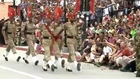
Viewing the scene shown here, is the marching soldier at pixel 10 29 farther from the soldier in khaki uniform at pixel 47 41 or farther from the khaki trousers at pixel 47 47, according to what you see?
the khaki trousers at pixel 47 47

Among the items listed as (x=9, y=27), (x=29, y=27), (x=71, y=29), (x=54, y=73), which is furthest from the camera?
(x=9, y=27)

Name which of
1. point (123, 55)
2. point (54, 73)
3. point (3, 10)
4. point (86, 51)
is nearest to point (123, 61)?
point (123, 55)

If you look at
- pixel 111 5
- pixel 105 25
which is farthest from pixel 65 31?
pixel 111 5

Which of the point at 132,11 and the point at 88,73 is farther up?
the point at 132,11

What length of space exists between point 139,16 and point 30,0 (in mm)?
19084

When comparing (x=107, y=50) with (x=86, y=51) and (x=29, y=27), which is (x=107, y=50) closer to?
(x=86, y=51)

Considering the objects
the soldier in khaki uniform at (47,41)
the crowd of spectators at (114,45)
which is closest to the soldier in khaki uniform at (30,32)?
the soldier in khaki uniform at (47,41)

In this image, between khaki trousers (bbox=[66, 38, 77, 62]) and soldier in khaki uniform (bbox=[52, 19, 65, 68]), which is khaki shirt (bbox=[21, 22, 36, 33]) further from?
khaki trousers (bbox=[66, 38, 77, 62])

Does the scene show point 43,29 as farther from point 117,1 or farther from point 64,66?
point 117,1

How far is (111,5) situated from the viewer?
29.3 m

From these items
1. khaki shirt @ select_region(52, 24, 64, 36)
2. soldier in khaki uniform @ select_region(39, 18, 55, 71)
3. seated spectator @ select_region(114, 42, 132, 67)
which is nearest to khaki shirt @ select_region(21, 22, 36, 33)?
soldier in khaki uniform @ select_region(39, 18, 55, 71)

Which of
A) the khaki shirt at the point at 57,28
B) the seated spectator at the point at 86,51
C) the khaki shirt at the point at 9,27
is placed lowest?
the seated spectator at the point at 86,51

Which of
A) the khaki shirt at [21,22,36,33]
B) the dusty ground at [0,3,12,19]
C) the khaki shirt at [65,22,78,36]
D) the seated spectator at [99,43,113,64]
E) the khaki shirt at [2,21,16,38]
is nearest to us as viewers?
the khaki shirt at [65,22,78,36]

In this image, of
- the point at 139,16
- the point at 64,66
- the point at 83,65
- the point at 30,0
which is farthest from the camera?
the point at 30,0
